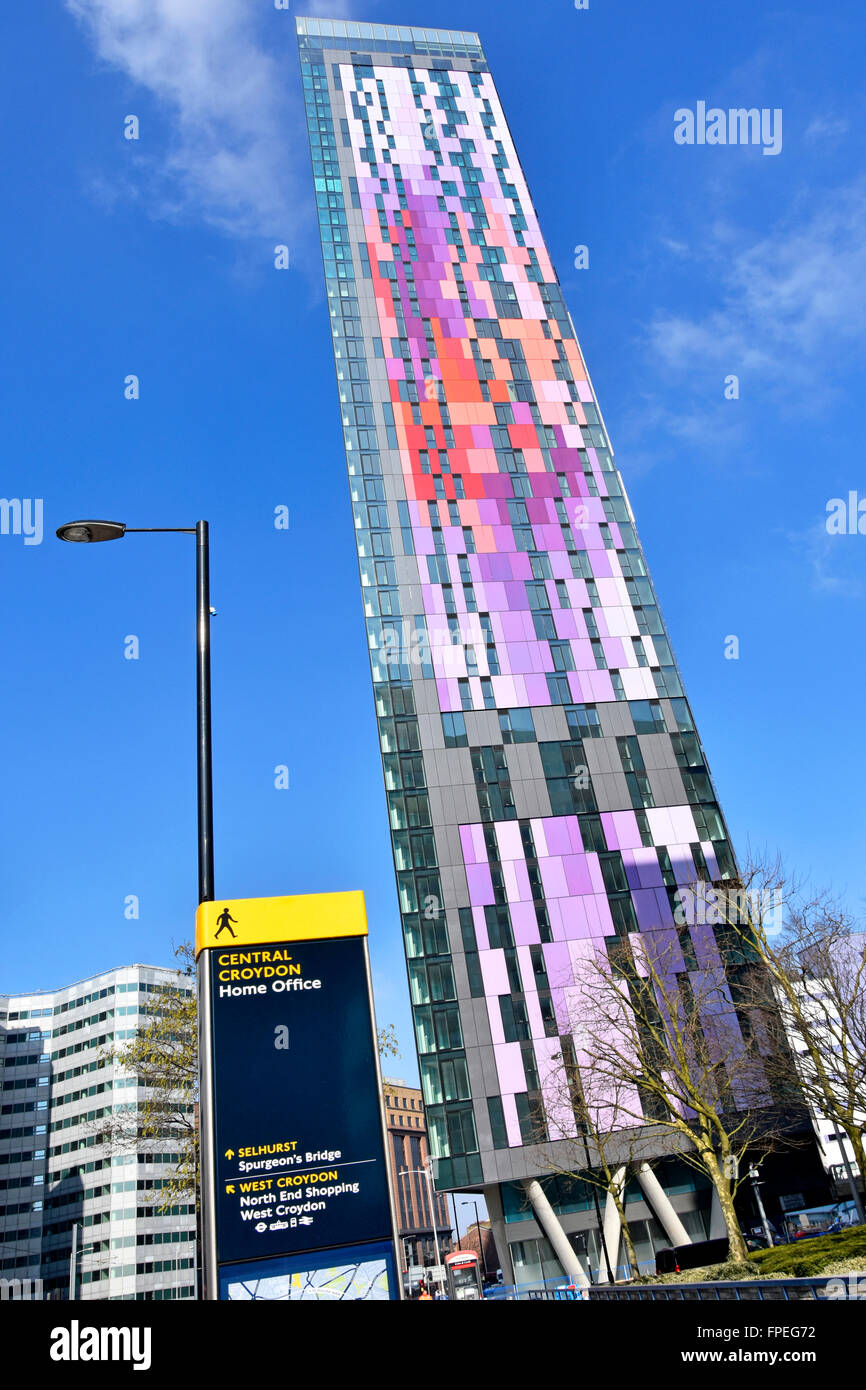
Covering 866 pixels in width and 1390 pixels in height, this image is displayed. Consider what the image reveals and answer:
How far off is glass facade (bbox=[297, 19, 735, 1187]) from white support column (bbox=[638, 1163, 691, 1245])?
7.66 m

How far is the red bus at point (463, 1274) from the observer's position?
65062 millimetres

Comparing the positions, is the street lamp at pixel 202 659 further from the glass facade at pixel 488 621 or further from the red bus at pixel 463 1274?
the red bus at pixel 463 1274

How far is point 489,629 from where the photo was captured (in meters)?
72.5

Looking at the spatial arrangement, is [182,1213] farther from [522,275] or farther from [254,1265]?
[254,1265]

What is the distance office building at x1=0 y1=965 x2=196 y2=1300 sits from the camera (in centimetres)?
11412

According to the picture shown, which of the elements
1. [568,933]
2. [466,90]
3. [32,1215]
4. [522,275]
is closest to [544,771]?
[568,933]

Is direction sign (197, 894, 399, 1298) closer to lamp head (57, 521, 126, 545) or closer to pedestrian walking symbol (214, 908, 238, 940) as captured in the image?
pedestrian walking symbol (214, 908, 238, 940)

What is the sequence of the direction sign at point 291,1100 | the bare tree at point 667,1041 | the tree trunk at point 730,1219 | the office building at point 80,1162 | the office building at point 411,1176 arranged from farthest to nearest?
the office building at point 411,1176 → the office building at point 80,1162 → the bare tree at point 667,1041 → the tree trunk at point 730,1219 → the direction sign at point 291,1100

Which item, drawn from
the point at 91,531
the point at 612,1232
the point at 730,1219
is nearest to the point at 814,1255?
the point at 730,1219

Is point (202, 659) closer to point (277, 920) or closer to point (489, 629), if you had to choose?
point (277, 920)

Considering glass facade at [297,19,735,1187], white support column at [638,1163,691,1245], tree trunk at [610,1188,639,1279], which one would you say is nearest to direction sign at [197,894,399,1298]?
tree trunk at [610,1188,639,1279]

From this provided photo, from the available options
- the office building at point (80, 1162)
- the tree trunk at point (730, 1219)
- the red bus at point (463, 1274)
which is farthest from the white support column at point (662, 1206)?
the office building at point (80, 1162)

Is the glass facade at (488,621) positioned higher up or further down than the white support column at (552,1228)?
higher up

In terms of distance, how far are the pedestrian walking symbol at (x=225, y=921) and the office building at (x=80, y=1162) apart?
106611 mm
